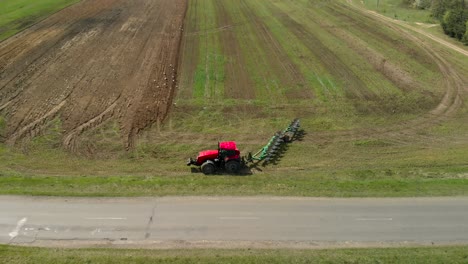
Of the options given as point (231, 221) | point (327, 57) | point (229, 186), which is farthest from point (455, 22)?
point (231, 221)

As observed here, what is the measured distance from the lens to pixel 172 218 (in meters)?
25.4

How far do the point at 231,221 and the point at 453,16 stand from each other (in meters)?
52.8

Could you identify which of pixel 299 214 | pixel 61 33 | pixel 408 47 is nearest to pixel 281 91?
pixel 299 214

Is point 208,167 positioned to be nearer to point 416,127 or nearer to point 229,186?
point 229,186

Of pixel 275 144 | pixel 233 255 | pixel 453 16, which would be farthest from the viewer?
pixel 453 16

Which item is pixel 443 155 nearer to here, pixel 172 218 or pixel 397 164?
pixel 397 164

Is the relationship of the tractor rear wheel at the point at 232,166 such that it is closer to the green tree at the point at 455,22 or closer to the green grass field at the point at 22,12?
the green grass field at the point at 22,12

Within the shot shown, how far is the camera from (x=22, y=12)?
66750mm

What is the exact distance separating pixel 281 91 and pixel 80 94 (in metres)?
20.0

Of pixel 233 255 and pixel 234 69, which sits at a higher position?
pixel 234 69

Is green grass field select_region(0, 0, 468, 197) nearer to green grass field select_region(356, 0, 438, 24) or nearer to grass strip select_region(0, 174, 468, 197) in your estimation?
grass strip select_region(0, 174, 468, 197)

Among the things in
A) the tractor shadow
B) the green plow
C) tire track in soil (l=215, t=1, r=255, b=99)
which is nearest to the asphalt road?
the tractor shadow

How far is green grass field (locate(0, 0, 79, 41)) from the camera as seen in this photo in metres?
59.4

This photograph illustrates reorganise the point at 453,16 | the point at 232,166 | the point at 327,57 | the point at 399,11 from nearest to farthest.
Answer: the point at 232,166, the point at 327,57, the point at 453,16, the point at 399,11
